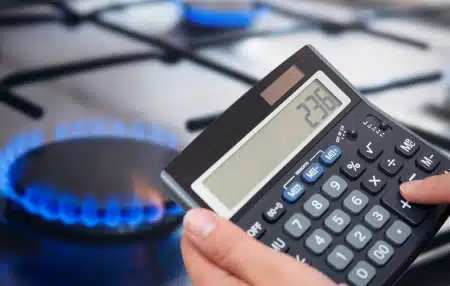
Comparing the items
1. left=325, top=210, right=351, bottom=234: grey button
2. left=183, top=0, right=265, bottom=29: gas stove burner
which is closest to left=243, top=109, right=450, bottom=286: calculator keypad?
left=325, top=210, right=351, bottom=234: grey button

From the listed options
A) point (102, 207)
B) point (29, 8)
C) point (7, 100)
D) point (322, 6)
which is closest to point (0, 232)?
point (102, 207)

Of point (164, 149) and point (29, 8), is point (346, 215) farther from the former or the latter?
point (29, 8)

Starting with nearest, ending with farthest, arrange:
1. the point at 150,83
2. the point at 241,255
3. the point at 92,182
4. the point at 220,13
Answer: the point at 241,255 → the point at 92,182 → the point at 150,83 → the point at 220,13

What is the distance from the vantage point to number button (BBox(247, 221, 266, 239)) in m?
0.30

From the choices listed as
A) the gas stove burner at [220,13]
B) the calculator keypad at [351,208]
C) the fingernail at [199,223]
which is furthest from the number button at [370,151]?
the gas stove burner at [220,13]

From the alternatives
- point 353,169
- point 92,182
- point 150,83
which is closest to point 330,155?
point 353,169

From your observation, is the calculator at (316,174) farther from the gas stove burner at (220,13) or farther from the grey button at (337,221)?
the gas stove burner at (220,13)

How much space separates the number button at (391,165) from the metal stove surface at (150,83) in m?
0.06

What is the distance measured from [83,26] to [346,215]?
552 millimetres

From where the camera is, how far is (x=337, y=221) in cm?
31

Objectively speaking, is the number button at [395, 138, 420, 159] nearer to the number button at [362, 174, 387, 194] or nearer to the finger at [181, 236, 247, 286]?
the number button at [362, 174, 387, 194]

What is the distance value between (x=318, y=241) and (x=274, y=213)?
1.0 inches

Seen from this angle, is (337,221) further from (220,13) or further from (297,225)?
(220,13)

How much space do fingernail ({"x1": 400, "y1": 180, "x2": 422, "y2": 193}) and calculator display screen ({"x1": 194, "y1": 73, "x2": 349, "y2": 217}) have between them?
0.06 metres
